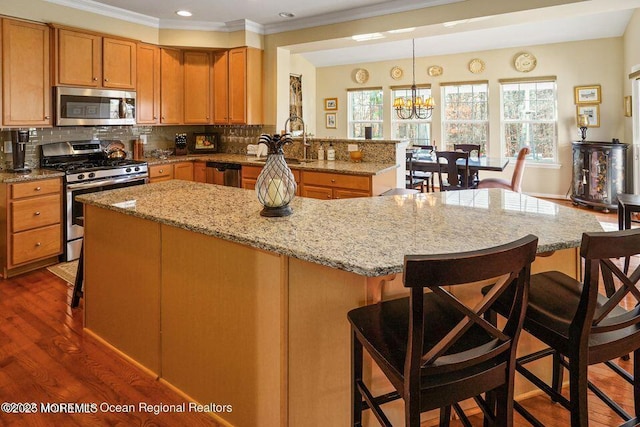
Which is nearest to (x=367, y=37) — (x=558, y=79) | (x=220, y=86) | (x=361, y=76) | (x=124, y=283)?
(x=220, y=86)

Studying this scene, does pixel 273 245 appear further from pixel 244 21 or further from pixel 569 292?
pixel 244 21

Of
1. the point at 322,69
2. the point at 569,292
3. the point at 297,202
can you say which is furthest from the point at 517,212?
the point at 322,69

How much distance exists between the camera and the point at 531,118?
7379 millimetres

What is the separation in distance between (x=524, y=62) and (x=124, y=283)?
739 centimetres

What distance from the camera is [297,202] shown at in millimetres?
2324

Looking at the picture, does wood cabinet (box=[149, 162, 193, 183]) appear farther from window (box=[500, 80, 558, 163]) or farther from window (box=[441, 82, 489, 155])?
window (box=[500, 80, 558, 163])

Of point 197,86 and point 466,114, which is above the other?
point 466,114

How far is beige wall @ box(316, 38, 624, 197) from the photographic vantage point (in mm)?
6578

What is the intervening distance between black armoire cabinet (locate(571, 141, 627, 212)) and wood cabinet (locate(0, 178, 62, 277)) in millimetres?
6904

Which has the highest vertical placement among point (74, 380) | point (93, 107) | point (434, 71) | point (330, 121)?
point (434, 71)

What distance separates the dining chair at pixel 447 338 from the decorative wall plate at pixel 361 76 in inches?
316

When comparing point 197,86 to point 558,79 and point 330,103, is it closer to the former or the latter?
point 330,103

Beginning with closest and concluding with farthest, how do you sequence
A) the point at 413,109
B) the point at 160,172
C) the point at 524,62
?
1. the point at 160,172
2. the point at 524,62
3. the point at 413,109

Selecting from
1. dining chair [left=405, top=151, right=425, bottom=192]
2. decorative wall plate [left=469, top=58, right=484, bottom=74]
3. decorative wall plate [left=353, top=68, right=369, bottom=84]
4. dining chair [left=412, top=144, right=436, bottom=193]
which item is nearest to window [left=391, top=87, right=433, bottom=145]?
decorative wall plate [left=353, top=68, right=369, bottom=84]
